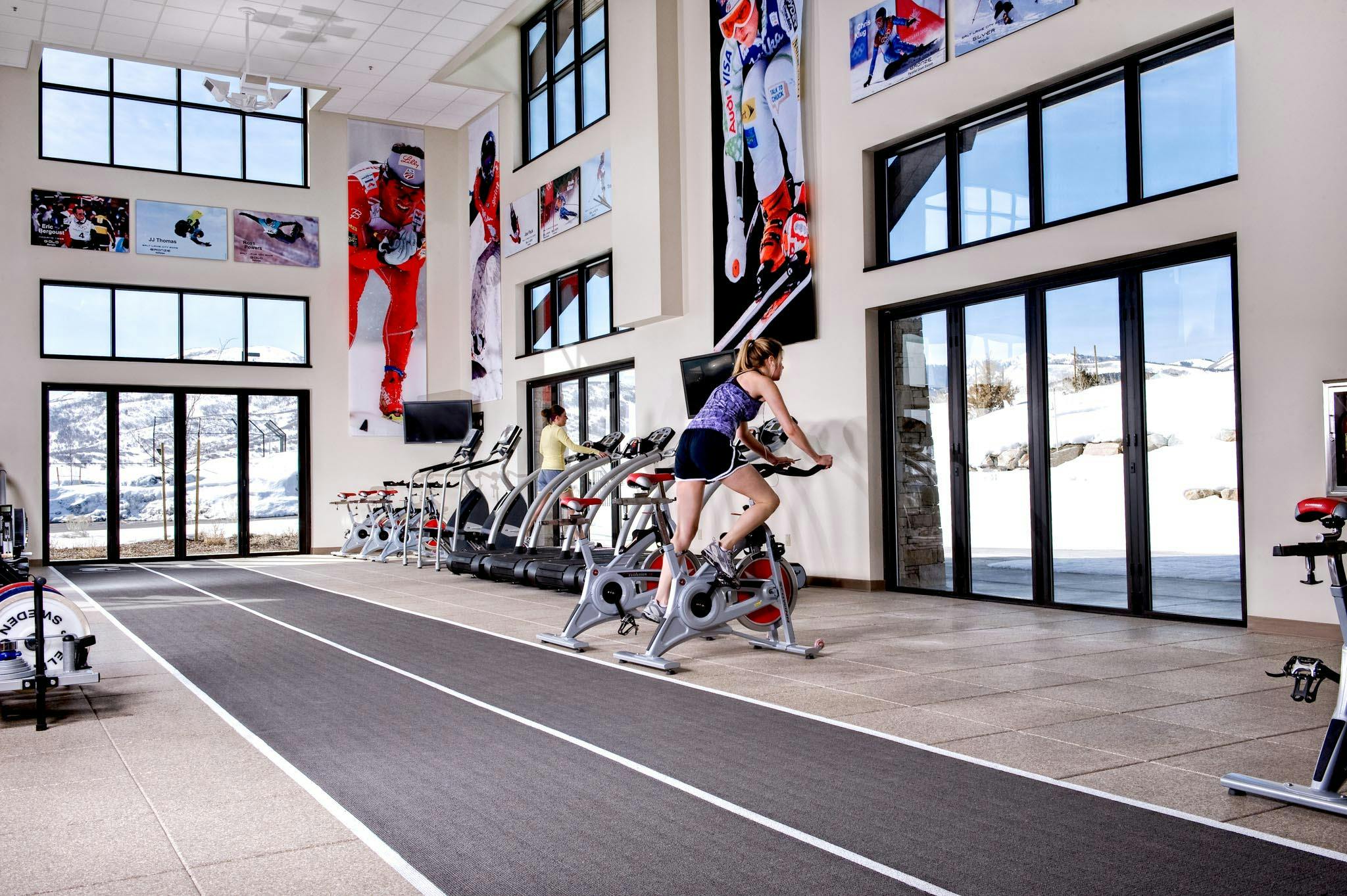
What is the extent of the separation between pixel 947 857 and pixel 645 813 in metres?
0.75

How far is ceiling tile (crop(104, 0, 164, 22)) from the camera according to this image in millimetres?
10258

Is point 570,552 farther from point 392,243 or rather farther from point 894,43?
point 392,243

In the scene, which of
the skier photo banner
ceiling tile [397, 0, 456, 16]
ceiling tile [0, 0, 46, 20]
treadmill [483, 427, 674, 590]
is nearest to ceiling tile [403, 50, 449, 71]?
ceiling tile [397, 0, 456, 16]

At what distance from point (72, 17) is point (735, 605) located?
32.2ft

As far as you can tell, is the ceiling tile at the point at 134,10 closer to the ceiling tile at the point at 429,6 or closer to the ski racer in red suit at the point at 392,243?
the ceiling tile at the point at 429,6

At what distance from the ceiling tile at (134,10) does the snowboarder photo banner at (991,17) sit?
7911 mm

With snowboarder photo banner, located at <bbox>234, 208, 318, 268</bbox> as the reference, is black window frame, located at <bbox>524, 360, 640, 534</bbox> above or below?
below

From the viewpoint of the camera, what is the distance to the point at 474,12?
10.8 metres

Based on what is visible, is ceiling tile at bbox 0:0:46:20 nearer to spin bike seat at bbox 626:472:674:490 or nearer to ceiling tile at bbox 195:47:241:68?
ceiling tile at bbox 195:47:241:68

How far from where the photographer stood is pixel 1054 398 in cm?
658

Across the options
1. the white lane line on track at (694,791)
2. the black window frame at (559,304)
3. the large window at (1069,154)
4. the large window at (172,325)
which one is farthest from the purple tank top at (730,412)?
the large window at (172,325)

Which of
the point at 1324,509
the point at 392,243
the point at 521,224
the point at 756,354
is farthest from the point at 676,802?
the point at 392,243

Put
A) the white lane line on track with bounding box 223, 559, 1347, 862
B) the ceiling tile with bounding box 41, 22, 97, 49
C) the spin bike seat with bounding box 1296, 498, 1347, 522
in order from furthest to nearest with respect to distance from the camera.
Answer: the ceiling tile with bounding box 41, 22, 97, 49 < the spin bike seat with bounding box 1296, 498, 1347, 522 < the white lane line on track with bounding box 223, 559, 1347, 862

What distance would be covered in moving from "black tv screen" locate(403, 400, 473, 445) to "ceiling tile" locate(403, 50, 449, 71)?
3.95 meters
